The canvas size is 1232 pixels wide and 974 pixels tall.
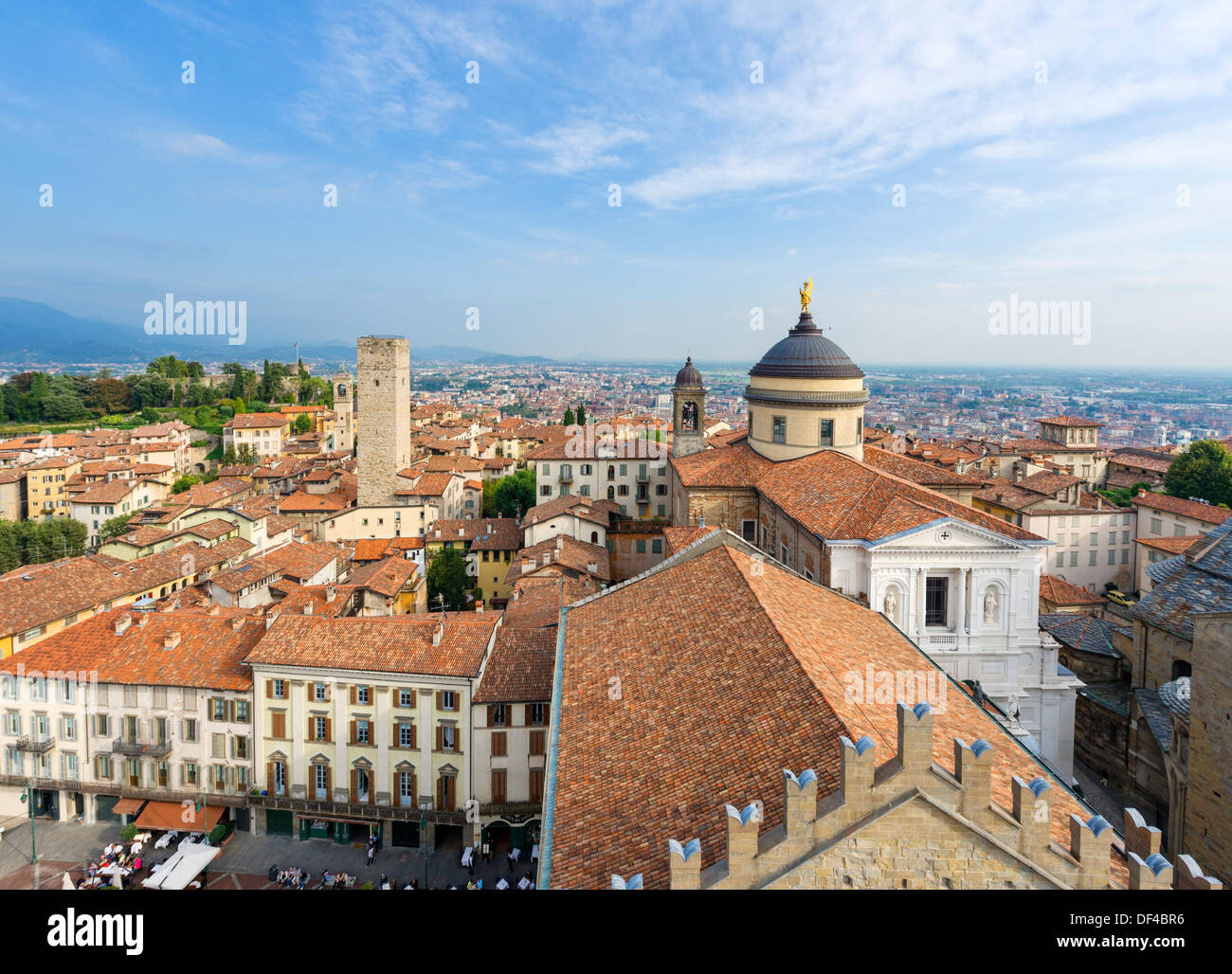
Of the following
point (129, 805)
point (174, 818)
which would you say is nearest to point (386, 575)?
point (129, 805)

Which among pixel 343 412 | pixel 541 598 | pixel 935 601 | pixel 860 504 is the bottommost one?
pixel 541 598

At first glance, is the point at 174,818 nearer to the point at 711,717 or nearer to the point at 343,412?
the point at 711,717

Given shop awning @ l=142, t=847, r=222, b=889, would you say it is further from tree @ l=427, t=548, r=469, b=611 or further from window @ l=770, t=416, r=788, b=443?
window @ l=770, t=416, r=788, b=443

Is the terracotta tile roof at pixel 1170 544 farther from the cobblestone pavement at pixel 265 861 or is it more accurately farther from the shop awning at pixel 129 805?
the shop awning at pixel 129 805

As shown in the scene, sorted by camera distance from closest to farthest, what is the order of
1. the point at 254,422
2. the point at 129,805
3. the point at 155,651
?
1. the point at 129,805
2. the point at 155,651
3. the point at 254,422

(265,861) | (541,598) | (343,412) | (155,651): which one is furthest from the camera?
(343,412)

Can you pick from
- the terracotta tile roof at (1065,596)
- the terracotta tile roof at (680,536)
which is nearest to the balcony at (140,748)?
the terracotta tile roof at (680,536)
